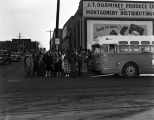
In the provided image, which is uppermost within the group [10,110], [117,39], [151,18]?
[151,18]

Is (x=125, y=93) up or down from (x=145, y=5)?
down

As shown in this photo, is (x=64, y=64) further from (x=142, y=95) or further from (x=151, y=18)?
(x=151, y=18)

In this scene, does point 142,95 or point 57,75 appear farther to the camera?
point 57,75

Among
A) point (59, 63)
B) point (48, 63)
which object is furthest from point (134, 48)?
point (48, 63)

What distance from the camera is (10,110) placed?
379 inches

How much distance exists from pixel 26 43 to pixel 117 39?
369 ft

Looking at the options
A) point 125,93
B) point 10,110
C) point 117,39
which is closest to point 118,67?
point 117,39

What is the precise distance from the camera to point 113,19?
126 ft

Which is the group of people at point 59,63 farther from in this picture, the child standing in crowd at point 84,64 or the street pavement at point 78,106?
the street pavement at point 78,106

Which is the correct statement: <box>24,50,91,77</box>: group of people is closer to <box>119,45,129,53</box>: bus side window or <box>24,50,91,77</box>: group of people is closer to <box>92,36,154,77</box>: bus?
<box>92,36,154,77</box>: bus

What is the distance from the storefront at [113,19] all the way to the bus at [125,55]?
15.4 meters

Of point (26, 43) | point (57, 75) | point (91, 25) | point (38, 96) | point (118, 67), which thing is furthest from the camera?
Result: point (26, 43)

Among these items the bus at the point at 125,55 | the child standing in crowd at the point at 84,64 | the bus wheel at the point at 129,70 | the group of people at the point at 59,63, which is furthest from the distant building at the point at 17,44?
the bus wheel at the point at 129,70

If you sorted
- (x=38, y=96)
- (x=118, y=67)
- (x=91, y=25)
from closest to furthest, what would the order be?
(x=38, y=96) < (x=118, y=67) < (x=91, y=25)
